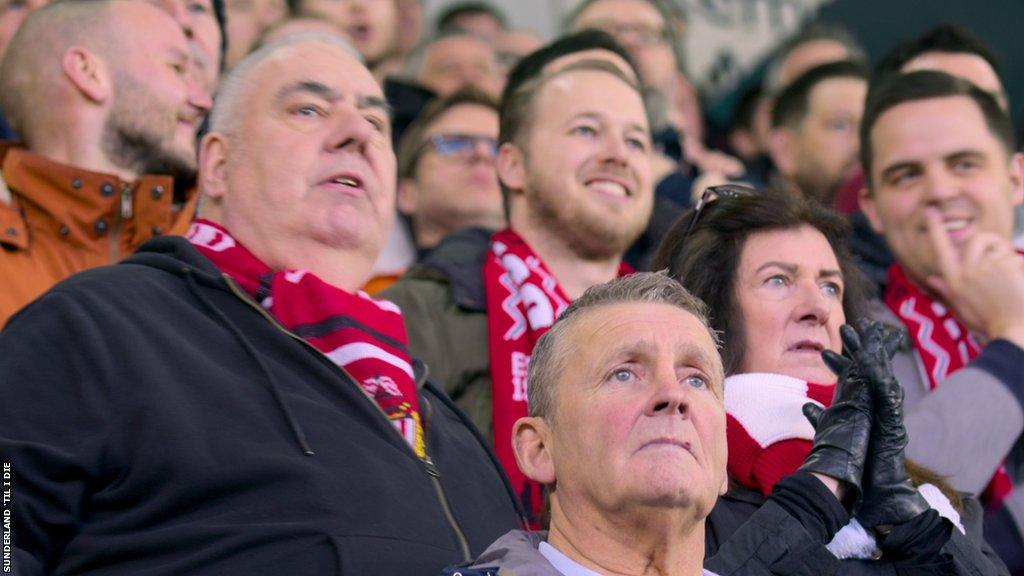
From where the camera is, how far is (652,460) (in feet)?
8.98

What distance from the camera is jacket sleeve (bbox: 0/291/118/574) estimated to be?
2.96 m

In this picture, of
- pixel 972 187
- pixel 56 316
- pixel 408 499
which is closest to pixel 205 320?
pixel 56 316

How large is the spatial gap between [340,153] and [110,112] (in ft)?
2.72

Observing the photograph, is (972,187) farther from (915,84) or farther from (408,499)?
(408,499)

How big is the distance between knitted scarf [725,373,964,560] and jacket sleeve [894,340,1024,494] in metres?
0.68

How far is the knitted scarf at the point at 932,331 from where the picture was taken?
15.0 feet

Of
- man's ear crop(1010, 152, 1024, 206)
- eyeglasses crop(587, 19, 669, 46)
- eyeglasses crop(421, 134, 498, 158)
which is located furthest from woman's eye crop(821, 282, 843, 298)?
eyeglasses crop(587, 19, 669, 46)

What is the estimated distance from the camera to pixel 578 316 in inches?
118

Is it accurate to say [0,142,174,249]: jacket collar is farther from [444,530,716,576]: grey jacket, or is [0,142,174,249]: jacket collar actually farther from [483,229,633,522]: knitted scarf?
[444,530,716,576]: grey jacket

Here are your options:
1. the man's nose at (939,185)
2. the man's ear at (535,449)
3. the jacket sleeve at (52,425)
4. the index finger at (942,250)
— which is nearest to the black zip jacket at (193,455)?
the jacket sleeve at (52,425)

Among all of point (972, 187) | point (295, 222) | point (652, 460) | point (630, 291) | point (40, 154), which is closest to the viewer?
point (652, 460)

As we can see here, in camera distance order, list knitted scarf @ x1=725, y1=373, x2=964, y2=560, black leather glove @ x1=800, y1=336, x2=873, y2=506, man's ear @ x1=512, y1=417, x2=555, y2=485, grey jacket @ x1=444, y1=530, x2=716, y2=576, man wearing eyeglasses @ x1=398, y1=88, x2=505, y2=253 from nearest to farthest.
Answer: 1. grey jacket @ x1=444, y1=530, x2=716, y2=576
2. man's ear @ x1=512, y1=417, x2=555, y2=485
3. black leather glove @ x1=800, y1=336, x2=873, y2=506
4. knitted scarf @ x1=725, y1=373, x2=964, y2=560
5. man wearing eyeglasses @ x1=398, y1=88, x2=505, y2=253

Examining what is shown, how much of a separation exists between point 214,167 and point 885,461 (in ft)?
5.31

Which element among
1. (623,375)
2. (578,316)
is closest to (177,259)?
(578,316)
